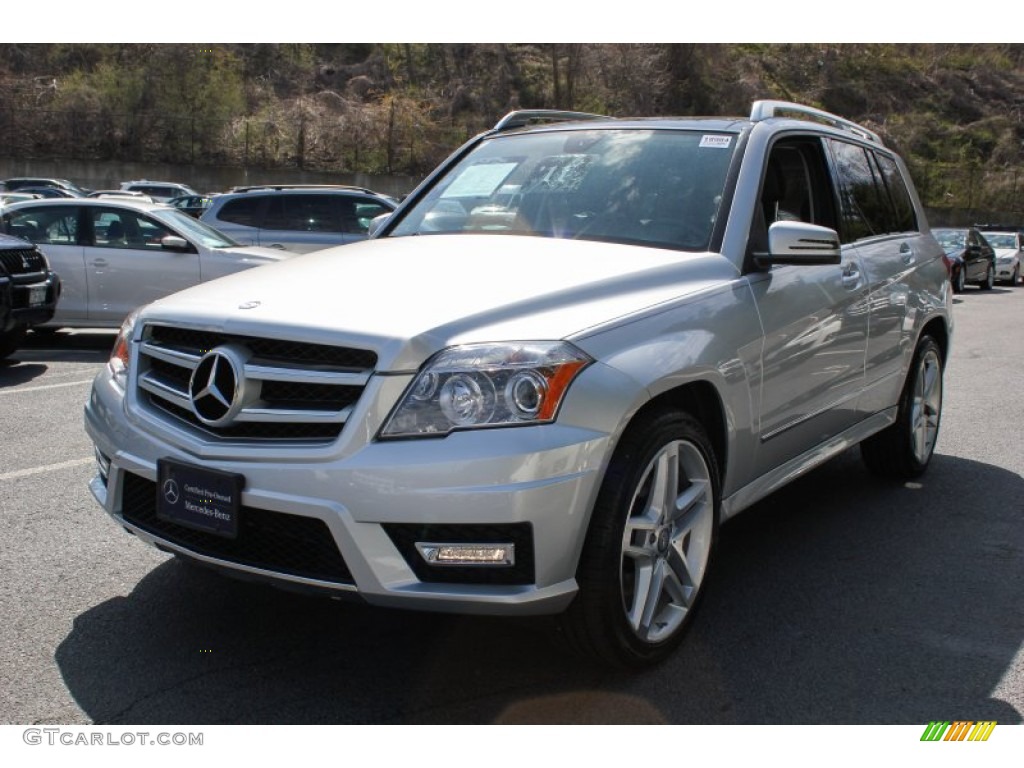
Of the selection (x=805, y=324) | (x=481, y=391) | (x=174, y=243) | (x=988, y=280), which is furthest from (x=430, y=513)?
(x=988, y=280)

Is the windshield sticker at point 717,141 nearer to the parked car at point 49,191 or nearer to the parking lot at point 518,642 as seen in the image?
the parking lot at point 518,642

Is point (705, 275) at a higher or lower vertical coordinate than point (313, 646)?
higher

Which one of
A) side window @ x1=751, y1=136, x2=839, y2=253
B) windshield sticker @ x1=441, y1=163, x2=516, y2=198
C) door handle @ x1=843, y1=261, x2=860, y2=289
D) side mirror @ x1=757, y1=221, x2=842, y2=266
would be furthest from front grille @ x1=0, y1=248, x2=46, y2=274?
side mirror @ x1=757, y1=221, x2=842, y2=266

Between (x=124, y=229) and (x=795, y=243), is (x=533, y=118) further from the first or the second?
(x=124, y=229)

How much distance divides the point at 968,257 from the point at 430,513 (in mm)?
24509

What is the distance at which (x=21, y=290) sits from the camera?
9.71 m

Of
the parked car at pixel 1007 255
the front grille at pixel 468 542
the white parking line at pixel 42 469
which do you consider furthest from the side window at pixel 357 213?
the parked car at pixel 1007 255

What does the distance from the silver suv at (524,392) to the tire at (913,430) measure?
44.9 inches

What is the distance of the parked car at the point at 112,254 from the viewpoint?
1167 centimetres

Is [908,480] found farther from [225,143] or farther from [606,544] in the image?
[225,143]

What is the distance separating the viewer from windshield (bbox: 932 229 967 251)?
24663mm

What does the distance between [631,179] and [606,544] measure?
1833 millimetres

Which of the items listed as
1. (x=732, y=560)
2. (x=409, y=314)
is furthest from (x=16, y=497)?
(x=732, y=560)

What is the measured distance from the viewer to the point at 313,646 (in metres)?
3.60
